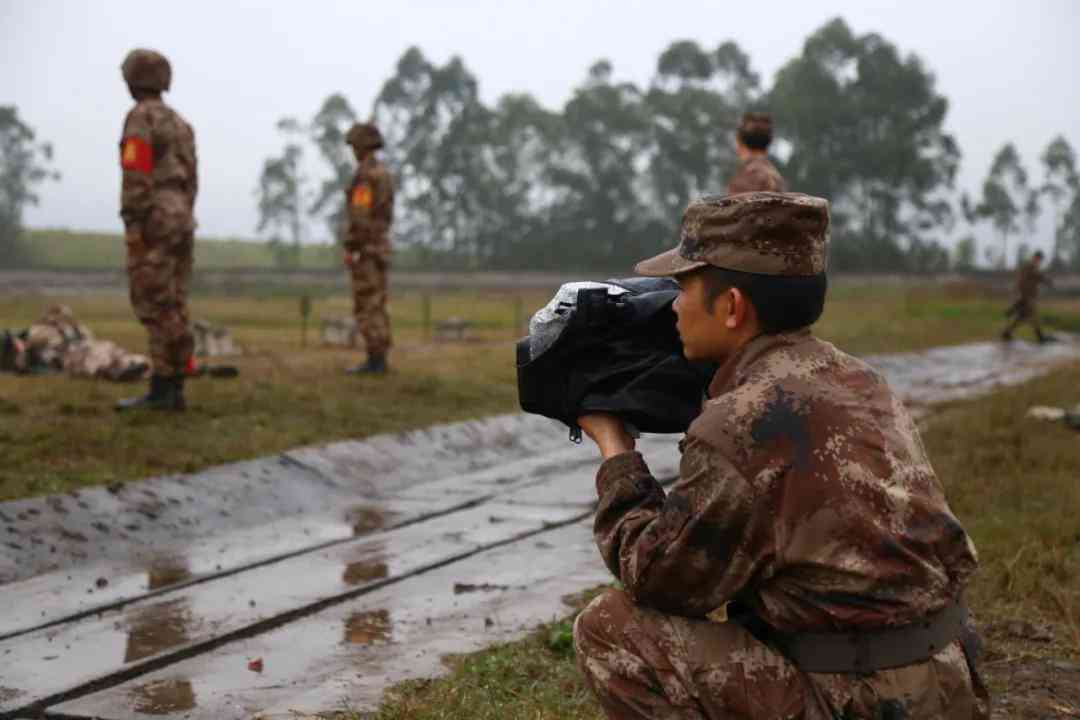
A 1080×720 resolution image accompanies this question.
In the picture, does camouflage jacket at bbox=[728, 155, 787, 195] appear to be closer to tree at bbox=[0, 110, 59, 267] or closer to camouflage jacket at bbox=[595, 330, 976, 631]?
camouflage jacket at bbox=[595, 330, 976, 631]

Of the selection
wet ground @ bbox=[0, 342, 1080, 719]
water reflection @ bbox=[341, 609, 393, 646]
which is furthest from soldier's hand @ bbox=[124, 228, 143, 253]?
water reflection @ bbox=[341, 609, 393, 646]

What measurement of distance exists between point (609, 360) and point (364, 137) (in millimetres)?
12389

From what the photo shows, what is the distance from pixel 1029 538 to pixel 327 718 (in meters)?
4.04

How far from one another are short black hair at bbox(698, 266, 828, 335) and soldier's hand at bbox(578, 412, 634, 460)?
1.40 feet

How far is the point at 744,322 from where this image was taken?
3.54 metres

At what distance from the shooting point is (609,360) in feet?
12.5

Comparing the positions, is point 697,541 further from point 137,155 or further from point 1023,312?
point 1023,312

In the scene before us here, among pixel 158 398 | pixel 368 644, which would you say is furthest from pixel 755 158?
pixel 368 644

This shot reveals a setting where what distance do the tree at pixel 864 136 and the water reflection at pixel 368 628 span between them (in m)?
59.2

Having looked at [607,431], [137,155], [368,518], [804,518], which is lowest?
[368,518]

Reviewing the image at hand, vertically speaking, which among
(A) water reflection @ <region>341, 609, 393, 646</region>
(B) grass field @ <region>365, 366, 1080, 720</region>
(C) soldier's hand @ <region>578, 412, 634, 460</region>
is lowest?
(A) water reflection @ <region>341, 609, 393, 646</region>

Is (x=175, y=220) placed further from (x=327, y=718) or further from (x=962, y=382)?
(x=962, y=382)

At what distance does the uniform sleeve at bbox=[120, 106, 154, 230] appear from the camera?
11352 millimetres

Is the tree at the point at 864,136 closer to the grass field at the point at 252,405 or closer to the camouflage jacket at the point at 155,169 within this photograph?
the grass field at the point at 252,405
